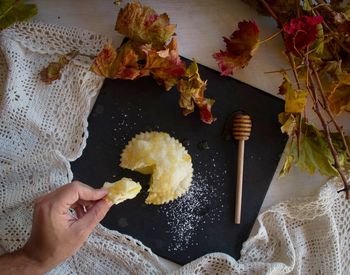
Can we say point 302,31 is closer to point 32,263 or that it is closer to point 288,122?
point 288,122

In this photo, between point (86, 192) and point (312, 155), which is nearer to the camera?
point (86, 192)

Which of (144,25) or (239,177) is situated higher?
(144,25)

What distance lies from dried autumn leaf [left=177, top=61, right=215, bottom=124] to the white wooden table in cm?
8

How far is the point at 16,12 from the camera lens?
954 millimetres

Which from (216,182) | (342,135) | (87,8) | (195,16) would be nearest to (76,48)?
(87,8)

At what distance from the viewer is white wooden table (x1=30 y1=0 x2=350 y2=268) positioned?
3.34ft

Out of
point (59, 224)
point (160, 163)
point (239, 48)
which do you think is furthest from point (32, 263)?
point (239, 48)

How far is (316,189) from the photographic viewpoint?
1.03 m

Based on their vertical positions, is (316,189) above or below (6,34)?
below

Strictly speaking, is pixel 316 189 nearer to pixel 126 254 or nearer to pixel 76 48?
pixel 126 254

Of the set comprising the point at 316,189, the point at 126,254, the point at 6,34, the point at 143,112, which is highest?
the point at 6,34

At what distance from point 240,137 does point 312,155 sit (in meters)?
0.13

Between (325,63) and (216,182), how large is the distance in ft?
0.95

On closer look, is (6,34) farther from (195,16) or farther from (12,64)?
(195,16)
